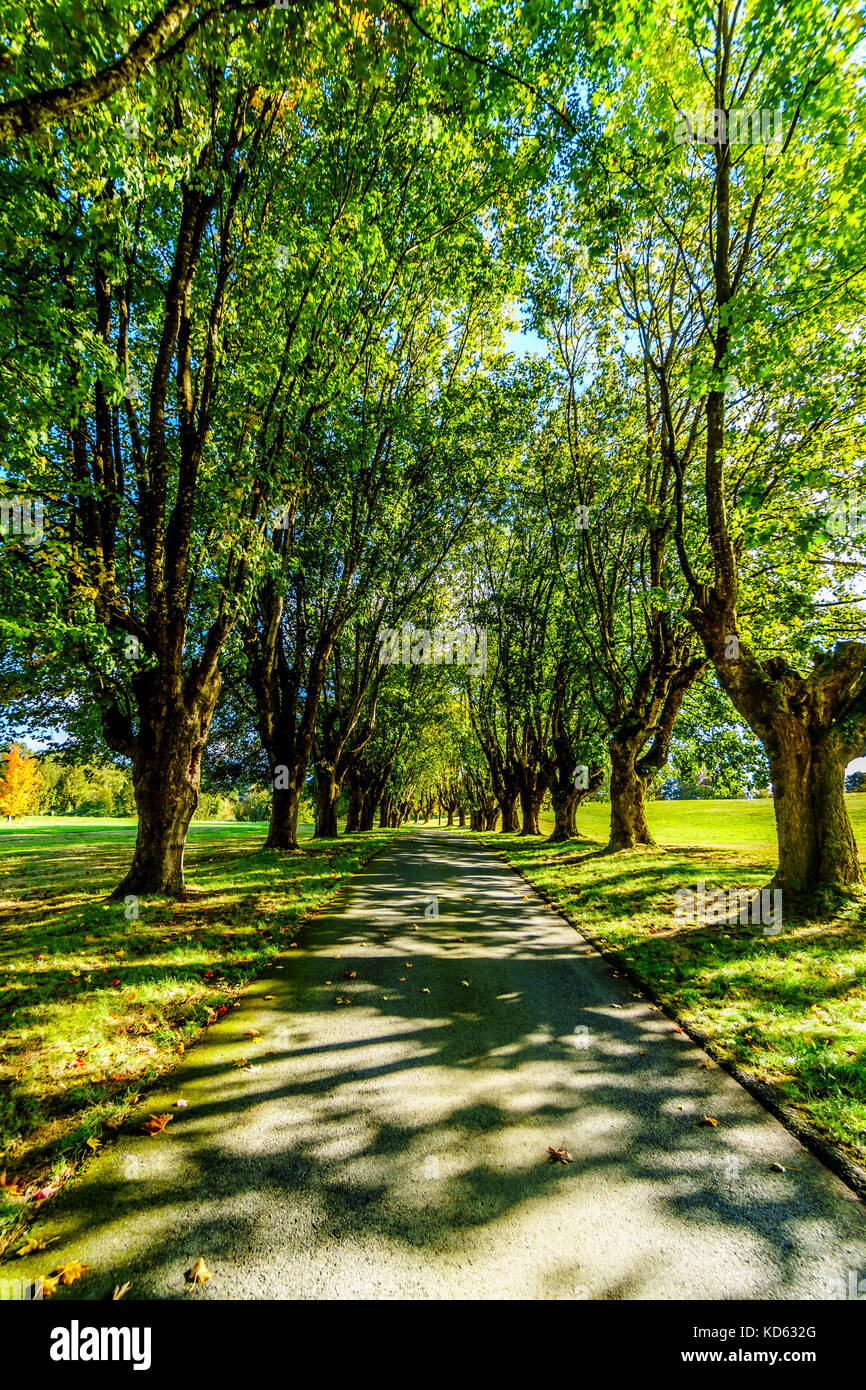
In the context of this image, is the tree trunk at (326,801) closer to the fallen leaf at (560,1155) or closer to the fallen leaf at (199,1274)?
the fallen leaf at (560,1155)

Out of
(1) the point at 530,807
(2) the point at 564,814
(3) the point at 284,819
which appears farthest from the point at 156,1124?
(1) the point at 530,807

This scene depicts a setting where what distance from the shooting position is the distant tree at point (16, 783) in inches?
2040

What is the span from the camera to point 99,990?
5266 mm

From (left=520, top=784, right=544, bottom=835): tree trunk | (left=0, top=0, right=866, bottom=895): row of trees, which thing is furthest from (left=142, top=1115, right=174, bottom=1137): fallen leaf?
(left=520, top=784, right=544, bottom=835): tree trunk

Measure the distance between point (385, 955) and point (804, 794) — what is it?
767cm
